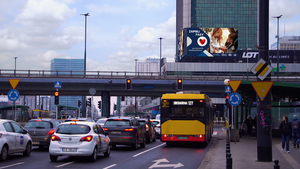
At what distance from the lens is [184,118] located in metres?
22.3

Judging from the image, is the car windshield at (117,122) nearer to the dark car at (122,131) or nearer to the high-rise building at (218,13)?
the dark car at (122,131)

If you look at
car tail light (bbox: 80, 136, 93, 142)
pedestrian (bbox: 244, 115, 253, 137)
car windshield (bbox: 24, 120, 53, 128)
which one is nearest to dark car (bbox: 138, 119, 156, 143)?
car windshield (bbox: 24, 120, 53, 128)

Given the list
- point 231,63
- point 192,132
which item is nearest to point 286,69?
point 231,63

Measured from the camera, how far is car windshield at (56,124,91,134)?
1469 centimetres

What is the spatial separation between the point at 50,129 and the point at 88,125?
5.18 meters

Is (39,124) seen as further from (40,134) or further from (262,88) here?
(262,88)

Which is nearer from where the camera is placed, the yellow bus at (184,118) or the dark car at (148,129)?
the yellow bus at (184,118)

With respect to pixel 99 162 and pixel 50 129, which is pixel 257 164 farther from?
pixel 50 129

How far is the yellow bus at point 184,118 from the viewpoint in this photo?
72.4 ft

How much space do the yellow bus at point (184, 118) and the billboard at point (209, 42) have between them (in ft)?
250

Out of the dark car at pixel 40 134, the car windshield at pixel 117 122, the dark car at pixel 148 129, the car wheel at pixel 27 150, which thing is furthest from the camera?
the dark car at pixel 148 129

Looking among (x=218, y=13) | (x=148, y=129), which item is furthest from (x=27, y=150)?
(x=218, y=13)

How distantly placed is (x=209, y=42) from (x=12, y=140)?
286 feet

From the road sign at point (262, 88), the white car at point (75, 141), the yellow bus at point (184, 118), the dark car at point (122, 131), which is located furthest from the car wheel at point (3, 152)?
the yellow bus at point (184, 118)
